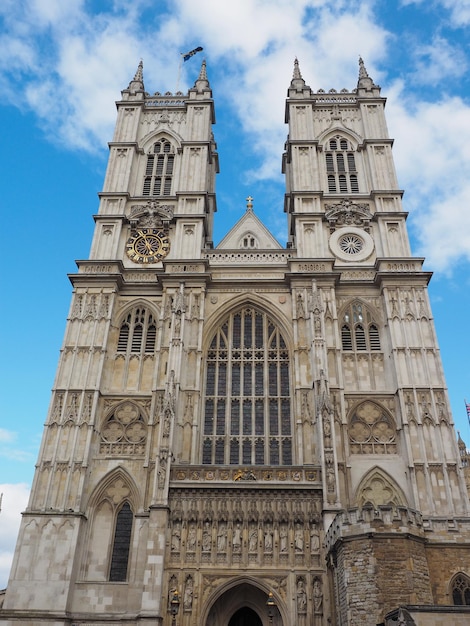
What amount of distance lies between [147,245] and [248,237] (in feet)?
17.7

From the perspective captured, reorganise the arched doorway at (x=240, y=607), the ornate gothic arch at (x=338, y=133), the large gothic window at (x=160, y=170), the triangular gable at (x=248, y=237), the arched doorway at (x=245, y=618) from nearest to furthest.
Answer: the arched doorway at (x=240, y=607) < the arched doorway at (x=245, y=618) < the triangular gable at (x=248, y=237) < the large gothic window at (x=160, y=170) < the ornate gothic arch at (x=338, y=133)

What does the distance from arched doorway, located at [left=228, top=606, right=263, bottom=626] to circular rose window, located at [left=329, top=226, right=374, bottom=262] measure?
16245 mm

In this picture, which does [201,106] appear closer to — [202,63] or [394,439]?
[202,63]

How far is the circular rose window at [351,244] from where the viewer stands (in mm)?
28938

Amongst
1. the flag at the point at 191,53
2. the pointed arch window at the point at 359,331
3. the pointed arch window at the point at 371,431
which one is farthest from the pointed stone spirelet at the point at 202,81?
the pointed arch window at the point at 371,431

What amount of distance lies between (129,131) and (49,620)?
82.9ft

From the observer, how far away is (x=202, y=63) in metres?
39.1

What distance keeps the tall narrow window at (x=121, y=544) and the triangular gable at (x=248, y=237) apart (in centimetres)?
1406

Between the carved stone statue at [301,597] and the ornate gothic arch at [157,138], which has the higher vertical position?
the ornate gothic arch at [157,138]

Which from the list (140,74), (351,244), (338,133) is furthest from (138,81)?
(351,244)

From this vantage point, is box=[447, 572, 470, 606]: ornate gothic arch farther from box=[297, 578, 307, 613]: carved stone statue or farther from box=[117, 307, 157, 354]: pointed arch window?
box=[117, 307, 157, 354]: pointed arch window

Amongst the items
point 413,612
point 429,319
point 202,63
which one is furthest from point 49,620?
point 202,63

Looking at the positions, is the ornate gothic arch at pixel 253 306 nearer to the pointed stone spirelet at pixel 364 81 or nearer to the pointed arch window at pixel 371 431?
the pointed arch window at pixel 371 431

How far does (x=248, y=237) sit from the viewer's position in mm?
31047
